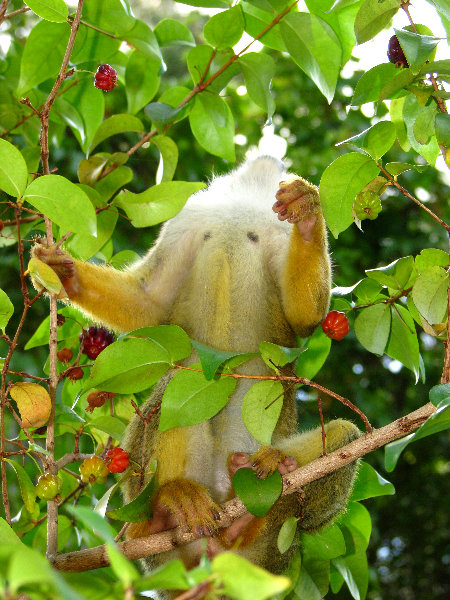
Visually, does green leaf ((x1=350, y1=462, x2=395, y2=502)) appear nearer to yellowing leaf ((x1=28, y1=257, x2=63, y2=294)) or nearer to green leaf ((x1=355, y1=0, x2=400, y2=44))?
yellowing leaf ((x1=28, y1=257, x2=63, y2=294))

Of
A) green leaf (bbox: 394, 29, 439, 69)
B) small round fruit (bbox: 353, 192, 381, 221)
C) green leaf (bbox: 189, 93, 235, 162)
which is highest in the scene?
green leaf (bbox: 394, 29, 439, 69)

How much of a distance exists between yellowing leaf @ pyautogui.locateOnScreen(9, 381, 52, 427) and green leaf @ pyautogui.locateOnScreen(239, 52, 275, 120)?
2.99 ft

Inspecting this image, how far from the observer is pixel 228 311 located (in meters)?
2.03

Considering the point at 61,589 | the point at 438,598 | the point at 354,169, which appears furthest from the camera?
the point at 438,598

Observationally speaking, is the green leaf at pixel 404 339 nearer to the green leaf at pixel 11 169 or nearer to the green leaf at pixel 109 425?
the green leaf at pixel 109 425

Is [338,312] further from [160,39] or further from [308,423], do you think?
[308,423]

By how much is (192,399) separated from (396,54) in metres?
0.85

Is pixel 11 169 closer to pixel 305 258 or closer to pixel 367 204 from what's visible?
pixel 367 204

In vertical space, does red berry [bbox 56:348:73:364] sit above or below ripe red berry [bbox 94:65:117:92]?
below

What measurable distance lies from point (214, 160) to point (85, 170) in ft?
8.71

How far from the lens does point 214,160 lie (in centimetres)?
444

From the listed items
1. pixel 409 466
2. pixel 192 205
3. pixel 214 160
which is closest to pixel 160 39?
pixel 192 205

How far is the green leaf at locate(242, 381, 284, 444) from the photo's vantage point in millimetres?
1392

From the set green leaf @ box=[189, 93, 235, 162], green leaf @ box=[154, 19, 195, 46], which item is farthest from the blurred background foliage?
green leaf @ box=[189, 93, 235, 162]
